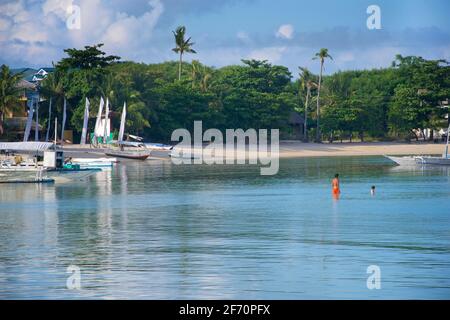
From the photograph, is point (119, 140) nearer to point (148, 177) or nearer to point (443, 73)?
point (148, 177)

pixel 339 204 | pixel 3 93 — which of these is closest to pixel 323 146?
pixel 3 93

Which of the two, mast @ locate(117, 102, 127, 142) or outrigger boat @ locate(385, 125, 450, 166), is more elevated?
mast @ locate(117, 102, 127, 142)

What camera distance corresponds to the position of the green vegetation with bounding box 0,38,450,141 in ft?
331

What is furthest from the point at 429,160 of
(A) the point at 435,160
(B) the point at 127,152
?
(B) the point at 127,152

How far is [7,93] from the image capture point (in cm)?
9288

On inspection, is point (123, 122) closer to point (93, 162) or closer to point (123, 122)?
point (123, 122)

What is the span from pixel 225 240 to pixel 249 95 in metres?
83.5

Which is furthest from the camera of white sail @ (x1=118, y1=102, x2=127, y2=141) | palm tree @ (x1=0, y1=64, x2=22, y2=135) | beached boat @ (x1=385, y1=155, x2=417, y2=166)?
palm tree @ (x1=0, y1=64, x2=22, y2=135)

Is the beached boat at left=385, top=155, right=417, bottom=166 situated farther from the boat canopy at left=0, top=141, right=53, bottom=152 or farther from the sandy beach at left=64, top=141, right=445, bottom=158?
the boat canopy at left=0, top=141, right=53, bottom=152

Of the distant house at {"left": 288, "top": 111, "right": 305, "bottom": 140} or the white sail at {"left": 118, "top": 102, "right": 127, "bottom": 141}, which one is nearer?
the white sail at {"left": 118, "top": 102, "right": 127, "bottom": 141}

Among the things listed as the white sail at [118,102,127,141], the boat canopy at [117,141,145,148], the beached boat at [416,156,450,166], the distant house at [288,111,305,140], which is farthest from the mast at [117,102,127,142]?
the distant house at [288,111,305,140]

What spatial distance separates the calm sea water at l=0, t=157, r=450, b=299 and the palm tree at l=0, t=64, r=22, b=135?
3090cm

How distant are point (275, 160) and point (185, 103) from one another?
14.4 meters

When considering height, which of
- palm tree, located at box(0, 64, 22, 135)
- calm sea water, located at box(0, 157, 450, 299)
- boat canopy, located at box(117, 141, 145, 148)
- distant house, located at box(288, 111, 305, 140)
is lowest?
calm sea water, located at box(0, 157, 450, 299)
